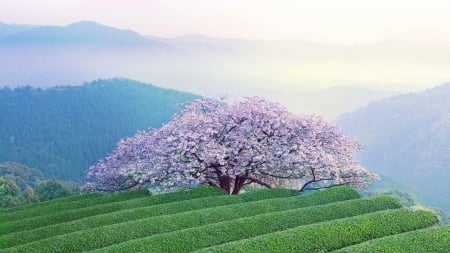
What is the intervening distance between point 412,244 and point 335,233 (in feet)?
4.64

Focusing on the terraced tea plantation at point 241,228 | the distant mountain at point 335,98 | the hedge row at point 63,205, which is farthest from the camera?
the distant mountain at point 335,98

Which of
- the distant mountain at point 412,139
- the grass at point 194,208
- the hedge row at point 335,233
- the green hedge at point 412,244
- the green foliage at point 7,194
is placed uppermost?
the green hedge at point 412,244

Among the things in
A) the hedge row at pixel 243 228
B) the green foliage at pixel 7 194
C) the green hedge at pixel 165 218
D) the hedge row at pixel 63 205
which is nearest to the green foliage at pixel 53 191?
the green foliage at pixel 7 194

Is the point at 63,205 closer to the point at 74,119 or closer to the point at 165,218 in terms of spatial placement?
the point at 165,218

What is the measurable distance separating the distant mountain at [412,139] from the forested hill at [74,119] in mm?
35459

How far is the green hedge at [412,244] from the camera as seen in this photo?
8.79 metres

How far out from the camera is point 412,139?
104 m

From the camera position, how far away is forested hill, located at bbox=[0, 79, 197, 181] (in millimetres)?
81938

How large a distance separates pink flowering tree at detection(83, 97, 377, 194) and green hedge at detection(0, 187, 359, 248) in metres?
2.65

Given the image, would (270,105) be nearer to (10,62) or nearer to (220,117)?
(220,117)

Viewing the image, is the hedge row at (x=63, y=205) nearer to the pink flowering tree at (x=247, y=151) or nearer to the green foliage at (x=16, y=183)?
the pink flowering tree at (x=247, y=151)

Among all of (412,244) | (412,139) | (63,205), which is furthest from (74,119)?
(412,244)

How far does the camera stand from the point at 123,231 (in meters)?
10.7

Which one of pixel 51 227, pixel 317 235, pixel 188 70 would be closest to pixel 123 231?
pixel 51 227
